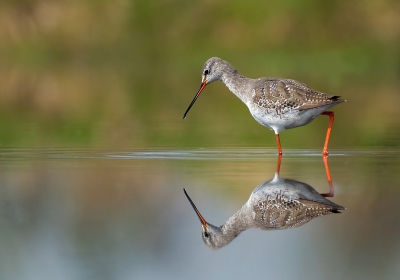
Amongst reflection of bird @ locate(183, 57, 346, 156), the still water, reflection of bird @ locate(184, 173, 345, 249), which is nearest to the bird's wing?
reflection of bird @ locate(183, 57, 346, 156)

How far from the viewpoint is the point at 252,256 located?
596 cm

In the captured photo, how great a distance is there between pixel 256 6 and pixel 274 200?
24.7m

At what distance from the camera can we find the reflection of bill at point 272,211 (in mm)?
6566

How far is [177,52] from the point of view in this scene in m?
33.0

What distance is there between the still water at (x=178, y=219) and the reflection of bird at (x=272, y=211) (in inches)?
3.5

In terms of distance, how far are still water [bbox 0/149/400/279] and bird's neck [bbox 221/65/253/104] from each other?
48.8 inches

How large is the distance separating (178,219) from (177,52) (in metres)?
26.2

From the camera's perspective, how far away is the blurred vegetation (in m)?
20.6

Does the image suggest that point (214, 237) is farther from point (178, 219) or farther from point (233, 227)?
point (178, 219)

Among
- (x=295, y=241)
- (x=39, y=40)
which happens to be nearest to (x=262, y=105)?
(x=295, y=241)

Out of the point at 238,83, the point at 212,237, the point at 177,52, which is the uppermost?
the point at 177,52

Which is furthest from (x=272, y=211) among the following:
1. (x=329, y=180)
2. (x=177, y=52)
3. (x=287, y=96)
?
(x=177, y=52)

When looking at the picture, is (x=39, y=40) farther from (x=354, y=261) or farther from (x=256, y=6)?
(x=354, y=261)

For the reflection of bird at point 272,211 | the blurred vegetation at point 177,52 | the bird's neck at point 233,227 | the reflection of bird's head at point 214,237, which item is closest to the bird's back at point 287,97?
the reflection of bird at point 272,211
